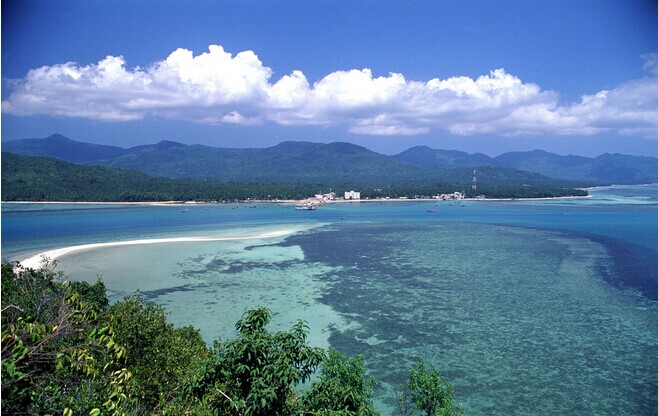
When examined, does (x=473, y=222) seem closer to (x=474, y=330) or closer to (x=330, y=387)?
(x=474, y=330)

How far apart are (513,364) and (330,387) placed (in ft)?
25.5

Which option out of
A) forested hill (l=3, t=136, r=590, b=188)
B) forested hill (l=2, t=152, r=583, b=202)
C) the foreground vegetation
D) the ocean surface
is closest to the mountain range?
forested hill (l=3, t=136, r=590, b=188)

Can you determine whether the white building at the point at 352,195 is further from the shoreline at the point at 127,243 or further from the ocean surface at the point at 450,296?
the ocean surface at the point at 450,296

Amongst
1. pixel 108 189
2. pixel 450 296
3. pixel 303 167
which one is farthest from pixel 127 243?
pixel 303 167

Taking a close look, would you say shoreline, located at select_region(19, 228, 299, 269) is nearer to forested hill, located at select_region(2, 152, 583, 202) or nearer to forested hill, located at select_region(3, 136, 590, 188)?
forested hill, located at select_region(2, 152, 583, 202)

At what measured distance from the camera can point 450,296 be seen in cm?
1552

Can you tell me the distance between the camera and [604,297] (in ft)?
49.8

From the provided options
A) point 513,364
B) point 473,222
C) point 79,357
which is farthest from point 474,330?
point 473,222

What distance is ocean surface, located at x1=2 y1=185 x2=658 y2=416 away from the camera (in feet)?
30.3

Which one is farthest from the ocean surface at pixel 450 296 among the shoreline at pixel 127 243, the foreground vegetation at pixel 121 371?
the foreground vegetation at pixel 121 371

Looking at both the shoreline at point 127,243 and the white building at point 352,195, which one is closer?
Result: the shoreline at point 127,243

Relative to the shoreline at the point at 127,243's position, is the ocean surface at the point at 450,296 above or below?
below

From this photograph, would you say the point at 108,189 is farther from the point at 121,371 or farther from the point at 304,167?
the point at 304,167

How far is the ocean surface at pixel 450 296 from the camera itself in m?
9.24
